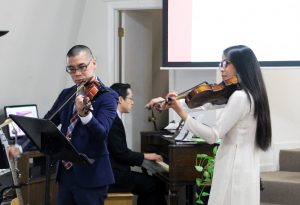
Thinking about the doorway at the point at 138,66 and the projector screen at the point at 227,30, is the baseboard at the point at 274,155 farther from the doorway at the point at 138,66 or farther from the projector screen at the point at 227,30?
the doorway at the point at 138,66

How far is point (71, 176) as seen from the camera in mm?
2379

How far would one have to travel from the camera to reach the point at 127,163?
12.3 feet

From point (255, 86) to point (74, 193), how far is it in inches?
37.8

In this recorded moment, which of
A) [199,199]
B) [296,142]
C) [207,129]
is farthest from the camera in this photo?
[296,142]

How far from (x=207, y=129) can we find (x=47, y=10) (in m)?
2.24

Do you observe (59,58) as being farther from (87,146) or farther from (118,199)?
(87,146)

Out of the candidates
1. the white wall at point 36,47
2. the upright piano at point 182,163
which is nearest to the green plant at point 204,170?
the upright piano at point 182,163

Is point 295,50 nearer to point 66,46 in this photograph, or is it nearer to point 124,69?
point 124,69

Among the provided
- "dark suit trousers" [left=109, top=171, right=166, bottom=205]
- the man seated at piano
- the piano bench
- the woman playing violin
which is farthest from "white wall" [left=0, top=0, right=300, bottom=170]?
the woman playing violin

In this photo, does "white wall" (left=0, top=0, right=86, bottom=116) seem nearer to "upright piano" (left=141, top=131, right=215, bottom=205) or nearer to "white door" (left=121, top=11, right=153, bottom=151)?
"white door" (left=121, top=11, right=153, bottom=151)

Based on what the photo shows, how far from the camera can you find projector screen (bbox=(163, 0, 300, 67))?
394cm

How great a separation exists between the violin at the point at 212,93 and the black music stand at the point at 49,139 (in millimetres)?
626

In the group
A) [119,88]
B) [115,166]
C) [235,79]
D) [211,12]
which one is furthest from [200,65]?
[235,79]

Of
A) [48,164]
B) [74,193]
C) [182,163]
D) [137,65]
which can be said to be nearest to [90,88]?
[48,164]
